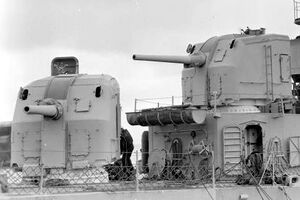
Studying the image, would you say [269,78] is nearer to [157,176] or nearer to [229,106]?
[229,106]

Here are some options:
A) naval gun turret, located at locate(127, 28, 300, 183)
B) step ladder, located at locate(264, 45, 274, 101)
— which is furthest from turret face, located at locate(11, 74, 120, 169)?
step ladder, located at locate(264, 45, 274, 101)

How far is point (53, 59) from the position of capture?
1902cm

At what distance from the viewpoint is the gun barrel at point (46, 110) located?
15695 mm

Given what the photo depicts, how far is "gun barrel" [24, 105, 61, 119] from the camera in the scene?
15.7 meters

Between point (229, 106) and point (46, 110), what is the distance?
16.6 feet

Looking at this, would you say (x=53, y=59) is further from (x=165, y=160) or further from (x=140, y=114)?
(x=165, y=160)

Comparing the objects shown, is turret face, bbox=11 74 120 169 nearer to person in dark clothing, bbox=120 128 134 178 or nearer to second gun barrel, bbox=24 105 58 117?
second gun barrel, bbox=24 105 58 117

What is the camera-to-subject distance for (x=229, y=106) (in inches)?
709

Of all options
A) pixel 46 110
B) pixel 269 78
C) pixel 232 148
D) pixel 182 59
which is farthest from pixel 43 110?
pixel 269 78

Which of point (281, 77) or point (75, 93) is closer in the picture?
point (75, 93)

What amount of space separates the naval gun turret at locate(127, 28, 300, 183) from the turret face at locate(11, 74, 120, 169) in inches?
56.9

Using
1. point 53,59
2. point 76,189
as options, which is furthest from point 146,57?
point 76,189

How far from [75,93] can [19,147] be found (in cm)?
201

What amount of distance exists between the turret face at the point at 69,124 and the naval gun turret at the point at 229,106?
1.45m
